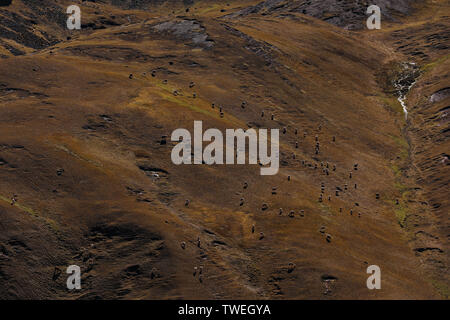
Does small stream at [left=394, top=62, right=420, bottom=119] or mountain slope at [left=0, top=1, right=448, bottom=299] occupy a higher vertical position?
small stream at [left=394, top=62, right=420, bottom=119]

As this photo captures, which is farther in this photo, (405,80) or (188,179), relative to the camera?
(405,80)

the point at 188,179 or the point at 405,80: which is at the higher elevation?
the point at 405,80

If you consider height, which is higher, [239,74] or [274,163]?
[239,74]

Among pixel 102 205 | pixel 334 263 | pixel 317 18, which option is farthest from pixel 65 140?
pixel 317 18

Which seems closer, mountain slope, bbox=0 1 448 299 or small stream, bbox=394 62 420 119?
mountain slope, bbox=0 1 448 299

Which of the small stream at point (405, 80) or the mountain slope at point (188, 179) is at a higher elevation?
→ the small stream at point (405, 80)

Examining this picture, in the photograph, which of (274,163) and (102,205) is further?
(274,163)

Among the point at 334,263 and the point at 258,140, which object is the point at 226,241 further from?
the point at 258,140

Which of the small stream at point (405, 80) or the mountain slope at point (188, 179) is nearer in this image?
the mountain slope at point (188, 179)
